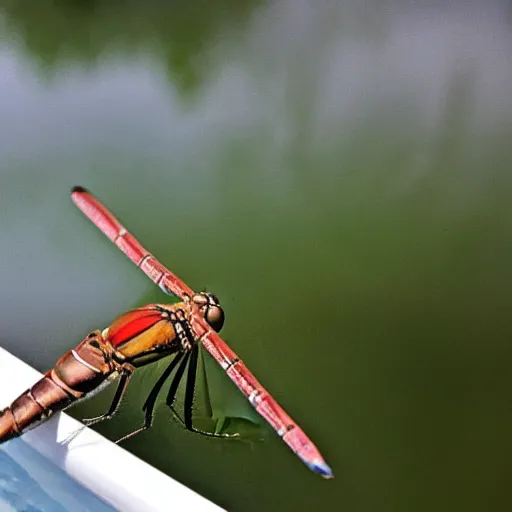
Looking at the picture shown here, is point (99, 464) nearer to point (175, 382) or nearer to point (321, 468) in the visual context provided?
→ point (175, 382)

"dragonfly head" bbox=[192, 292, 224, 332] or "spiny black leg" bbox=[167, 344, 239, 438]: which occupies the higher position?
"dragonfly head" bbox=[192, 292, 224, 332]

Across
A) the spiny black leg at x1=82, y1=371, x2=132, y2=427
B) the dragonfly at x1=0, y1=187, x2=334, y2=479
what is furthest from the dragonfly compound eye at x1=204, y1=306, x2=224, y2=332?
the spiny black leg at x1=82, y1=371, x2=132, y2=427

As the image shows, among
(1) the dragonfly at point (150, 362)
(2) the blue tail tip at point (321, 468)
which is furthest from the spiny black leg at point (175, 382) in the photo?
(2) the blue tail tip at point (321, 468)

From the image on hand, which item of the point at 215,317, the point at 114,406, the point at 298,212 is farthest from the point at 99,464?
the point at 298,212

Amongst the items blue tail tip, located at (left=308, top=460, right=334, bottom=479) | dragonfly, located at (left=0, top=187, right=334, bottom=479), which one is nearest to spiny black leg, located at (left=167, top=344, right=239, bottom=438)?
dragonfly, located at (left=0, top=187, right=334, bottom=479)

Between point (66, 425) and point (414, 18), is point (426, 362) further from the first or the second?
point (414, 18)

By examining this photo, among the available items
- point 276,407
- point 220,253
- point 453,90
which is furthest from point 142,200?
point 453,90

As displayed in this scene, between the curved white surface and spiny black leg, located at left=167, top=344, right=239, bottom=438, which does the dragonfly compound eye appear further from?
the curved white surface

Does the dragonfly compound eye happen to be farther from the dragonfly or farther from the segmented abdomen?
the segmented abdomen

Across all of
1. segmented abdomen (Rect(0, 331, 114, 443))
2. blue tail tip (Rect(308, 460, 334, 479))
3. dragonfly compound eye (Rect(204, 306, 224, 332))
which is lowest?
blue tail tip (Rect(308, 460, 334, 479))
